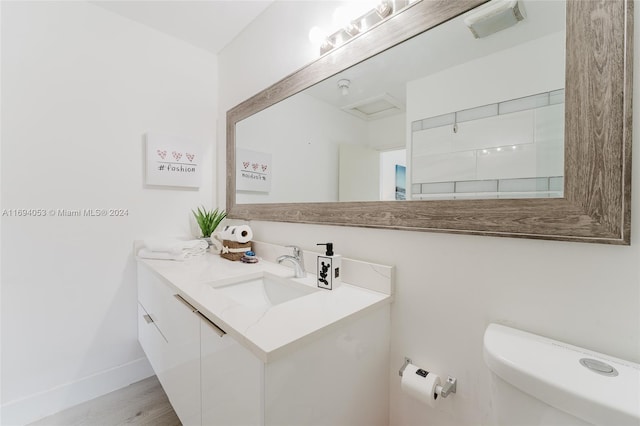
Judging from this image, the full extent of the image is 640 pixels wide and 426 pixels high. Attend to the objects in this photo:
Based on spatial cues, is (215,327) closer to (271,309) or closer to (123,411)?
(271,309)

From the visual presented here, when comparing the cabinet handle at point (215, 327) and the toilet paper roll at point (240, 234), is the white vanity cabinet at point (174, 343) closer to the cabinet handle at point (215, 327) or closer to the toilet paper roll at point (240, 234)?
the cabinet handle at point (215, 327)

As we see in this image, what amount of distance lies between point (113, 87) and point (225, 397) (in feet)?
5.70

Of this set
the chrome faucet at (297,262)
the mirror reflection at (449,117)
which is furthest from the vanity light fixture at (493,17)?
the chrome faucet at (297,262)

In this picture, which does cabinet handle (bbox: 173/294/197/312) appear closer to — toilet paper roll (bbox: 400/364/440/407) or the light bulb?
toilet paper roll (bbox: 400/364/440/407)

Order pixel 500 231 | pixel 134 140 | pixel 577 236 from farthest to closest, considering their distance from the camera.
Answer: pixel 134 140 → pixel 500 231 → pixel 577 236

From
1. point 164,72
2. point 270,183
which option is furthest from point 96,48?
point 270,183

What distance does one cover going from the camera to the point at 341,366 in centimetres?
77

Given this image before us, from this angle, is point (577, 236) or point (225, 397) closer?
point (577, 236)

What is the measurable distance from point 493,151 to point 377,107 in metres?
0.43

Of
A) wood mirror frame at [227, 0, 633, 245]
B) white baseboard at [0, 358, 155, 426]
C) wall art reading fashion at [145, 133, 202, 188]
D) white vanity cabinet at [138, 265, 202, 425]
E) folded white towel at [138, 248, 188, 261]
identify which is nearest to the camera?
wood mirror frame at [227, 0, 633, 245]

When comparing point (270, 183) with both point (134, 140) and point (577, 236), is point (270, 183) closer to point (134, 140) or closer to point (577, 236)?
point (134, 140)

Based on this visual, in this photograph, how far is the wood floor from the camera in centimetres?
133

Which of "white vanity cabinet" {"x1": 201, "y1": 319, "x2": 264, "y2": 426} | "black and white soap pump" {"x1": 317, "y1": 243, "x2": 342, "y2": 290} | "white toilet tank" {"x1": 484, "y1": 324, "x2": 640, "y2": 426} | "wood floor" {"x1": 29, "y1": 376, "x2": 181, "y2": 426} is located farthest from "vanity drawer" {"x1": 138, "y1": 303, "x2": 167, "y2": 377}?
"white toilet tank" {"x1": 484, "y1": 324, "x2": 640, "y2": 426}

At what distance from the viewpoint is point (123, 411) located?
139 cm
